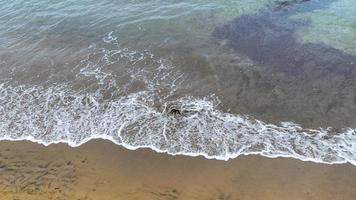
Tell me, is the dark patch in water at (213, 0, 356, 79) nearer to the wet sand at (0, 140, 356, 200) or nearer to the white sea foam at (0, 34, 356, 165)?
the white sea foam at (0, 34, 356, 165)

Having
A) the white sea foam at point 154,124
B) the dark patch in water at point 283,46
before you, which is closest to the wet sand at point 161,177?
the white sea foam at point 154,124

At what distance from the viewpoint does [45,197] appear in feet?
27.5

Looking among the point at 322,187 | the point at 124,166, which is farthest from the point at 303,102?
the point at 124,166

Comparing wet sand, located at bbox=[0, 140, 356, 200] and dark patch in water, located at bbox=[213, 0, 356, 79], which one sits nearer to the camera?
wet sand, located at bbox=[0, 140, 356, 200]

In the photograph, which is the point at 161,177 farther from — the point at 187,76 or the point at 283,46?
the point at 283,46

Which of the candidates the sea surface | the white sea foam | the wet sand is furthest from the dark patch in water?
the wet sand

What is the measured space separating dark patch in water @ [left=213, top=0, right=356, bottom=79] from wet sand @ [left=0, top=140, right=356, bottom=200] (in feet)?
13.5

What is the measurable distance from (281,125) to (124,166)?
3994mm

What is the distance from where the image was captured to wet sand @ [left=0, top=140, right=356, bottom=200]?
26.7ft

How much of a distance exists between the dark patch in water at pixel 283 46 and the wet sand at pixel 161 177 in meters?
4.10

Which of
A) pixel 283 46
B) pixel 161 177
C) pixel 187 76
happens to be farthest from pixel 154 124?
pixel 283 46

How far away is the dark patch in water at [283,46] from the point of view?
11906mm

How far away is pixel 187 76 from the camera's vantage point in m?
12.3

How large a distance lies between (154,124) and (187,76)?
253 cm
